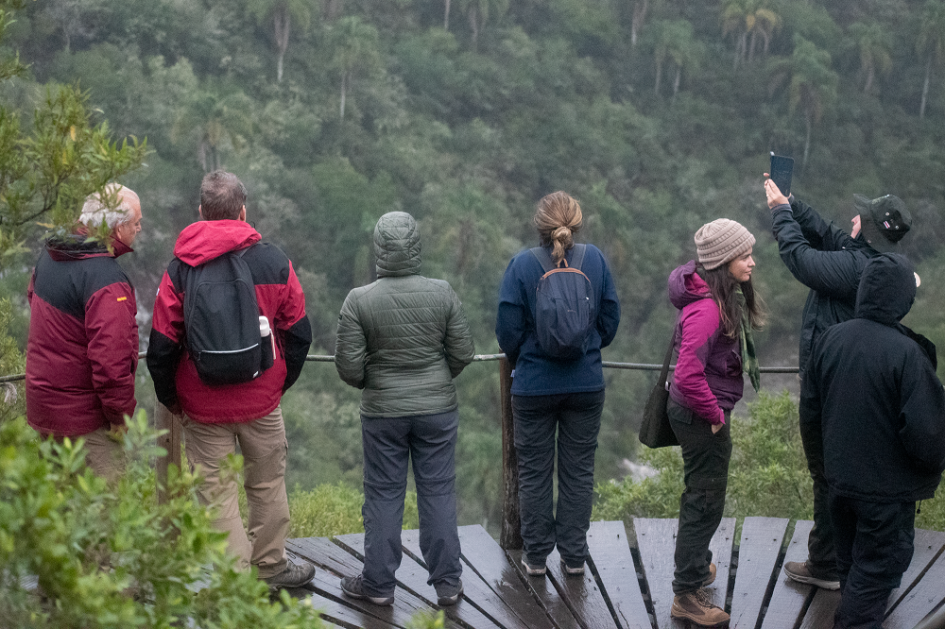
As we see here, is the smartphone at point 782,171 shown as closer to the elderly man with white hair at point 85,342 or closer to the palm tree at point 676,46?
the elderly man with white hair at point 85,342

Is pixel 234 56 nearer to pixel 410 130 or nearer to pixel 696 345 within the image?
pixel 410 130

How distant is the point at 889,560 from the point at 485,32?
46171 mm

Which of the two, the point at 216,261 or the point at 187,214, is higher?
the point at 216,261

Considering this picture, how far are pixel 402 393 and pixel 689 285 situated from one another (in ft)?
2.76

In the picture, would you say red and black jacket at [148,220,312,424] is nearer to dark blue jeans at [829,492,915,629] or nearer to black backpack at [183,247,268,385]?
black backpack at [183,247,268,385]

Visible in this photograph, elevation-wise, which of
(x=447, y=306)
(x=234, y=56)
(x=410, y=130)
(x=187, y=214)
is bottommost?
(x=187, y=214)

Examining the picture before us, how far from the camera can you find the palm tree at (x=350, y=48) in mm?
42281

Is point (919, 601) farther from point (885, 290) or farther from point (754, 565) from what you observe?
point (885, 290)

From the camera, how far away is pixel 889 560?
2383mm

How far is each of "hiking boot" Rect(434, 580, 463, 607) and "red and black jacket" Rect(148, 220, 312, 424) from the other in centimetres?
73

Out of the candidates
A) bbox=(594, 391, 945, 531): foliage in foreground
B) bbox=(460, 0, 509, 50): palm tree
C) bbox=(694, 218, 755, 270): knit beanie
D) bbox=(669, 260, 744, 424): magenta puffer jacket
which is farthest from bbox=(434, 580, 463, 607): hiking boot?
bbox=(460, 0, 509, 50): palm tree

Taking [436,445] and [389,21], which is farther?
[389,21]

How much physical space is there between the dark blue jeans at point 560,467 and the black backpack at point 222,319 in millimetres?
895

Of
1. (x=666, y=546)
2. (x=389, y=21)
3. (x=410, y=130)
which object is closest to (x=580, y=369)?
(x=666, y=546)
